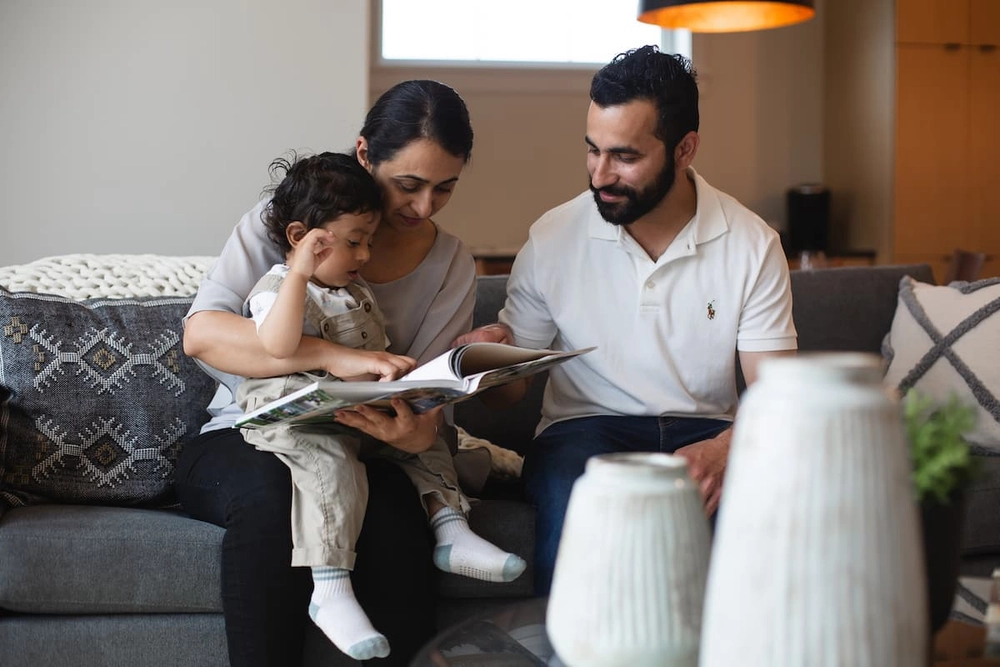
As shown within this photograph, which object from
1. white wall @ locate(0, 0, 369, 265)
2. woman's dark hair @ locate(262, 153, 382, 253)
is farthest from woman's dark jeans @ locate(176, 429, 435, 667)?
white wall @ locate(0, 0, 369, 265)

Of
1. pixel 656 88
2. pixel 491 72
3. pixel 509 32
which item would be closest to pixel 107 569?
pixel 656 88

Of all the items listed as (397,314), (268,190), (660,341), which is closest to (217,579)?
(397,314)

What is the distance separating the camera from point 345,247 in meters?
1.75

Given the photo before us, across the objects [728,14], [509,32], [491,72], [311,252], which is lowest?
[311,252]

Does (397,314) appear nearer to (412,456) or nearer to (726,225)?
(412,456)

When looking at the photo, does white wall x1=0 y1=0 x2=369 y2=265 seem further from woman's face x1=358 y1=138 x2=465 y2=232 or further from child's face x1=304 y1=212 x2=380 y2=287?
child's face x1=304 y1=212 x2=380 y2=287

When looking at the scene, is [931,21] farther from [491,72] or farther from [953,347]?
[953,347]

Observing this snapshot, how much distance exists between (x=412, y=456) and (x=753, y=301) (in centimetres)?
70

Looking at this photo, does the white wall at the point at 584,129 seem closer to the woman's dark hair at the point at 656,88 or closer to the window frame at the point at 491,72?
the window frame at the point at 491,72

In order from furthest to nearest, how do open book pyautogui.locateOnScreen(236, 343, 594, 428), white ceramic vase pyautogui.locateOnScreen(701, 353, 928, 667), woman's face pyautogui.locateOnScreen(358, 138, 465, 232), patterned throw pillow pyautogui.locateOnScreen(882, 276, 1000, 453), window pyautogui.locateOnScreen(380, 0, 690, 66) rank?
window pyautogui.locateOnScreen(380, 0, 690, 66), patterned throw pillow pyautogui.locateOnScreen(882, 276, 1000, 453), woman's face pyautogui.locateOnScreen(358, 138, 465, 232), open book pyautogui.locateOnScreen(236, 343, 594, 428), white ceramic vase pyautogui.locateOnScreen(701, 353, 928, 667)

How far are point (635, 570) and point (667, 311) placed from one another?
3.95 feet

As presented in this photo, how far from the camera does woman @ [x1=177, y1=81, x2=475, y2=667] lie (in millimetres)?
1603

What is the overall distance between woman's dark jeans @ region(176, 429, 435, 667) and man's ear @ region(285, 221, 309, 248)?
34cm

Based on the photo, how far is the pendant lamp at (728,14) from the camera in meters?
2.65
